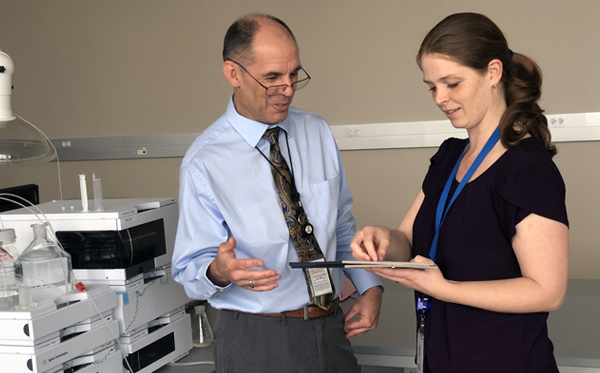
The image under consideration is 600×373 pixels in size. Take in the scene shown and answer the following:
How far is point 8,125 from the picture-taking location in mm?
1516

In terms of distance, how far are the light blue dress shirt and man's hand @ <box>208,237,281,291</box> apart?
4.4 inches

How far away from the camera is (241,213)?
1515 mm

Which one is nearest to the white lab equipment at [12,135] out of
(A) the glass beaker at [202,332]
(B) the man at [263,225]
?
(B) the man at [263,225]

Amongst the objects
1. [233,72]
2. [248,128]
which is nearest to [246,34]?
[233,72]

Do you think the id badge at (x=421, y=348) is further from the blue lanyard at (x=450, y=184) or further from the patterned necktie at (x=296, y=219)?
the patterned necktie at (x=296, y=219)

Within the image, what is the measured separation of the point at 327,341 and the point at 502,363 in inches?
19.6

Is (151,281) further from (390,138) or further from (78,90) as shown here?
(78,90)

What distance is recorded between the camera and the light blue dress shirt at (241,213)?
1491 millimetres

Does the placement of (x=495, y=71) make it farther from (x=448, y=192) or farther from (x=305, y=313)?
(x=305, y=313)

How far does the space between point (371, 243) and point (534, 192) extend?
38cm

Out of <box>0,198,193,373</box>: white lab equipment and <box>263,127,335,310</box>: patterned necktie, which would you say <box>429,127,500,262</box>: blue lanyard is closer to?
<box>263,127,335,310</box>: patterned necktie

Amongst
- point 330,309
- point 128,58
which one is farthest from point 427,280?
point 128,58

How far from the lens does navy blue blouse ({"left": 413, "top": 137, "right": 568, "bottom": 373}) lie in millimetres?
1093

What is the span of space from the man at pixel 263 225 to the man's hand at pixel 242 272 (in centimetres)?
7
